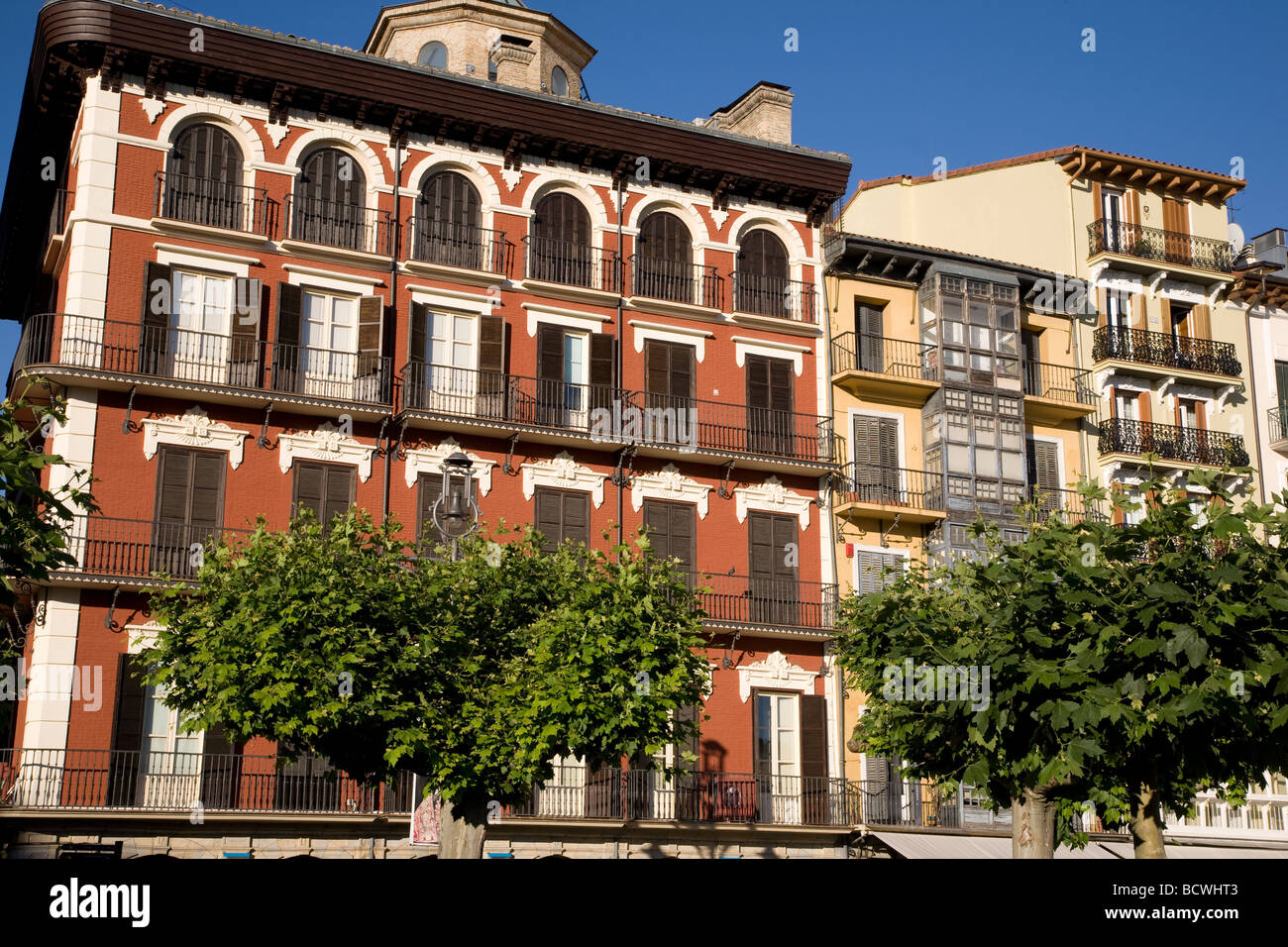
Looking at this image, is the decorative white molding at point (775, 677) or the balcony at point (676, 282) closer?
the decorative white molding at point (775, 677)

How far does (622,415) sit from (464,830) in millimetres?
12414

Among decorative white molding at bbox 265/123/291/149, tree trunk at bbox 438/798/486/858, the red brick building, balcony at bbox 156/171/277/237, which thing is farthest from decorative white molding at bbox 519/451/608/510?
tree trunk at bbox 438/798/486/858

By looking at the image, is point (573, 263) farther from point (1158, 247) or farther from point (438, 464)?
point (1158, 247)

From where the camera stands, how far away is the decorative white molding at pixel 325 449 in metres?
29.0

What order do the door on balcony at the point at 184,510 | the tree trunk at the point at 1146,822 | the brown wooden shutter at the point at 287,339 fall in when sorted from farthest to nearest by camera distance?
the brown wooden shutter at the point at 287,339
the door on balcony at the point at 184,510
the tree trunk at the point at 1146,822

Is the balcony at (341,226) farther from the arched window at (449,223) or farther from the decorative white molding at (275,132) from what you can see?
the decorative white molding at (275,132)

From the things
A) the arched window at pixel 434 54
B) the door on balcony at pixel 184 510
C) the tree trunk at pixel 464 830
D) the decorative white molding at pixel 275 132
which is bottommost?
the tree trunk at pixel 464 830

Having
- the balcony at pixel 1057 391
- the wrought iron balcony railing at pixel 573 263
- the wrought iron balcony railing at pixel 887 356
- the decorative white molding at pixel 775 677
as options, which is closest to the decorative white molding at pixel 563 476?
the wrought iron balcony railing at pixel 573 263

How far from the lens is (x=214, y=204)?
29.8m

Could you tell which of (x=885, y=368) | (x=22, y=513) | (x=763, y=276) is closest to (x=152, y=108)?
(x=763, y=276)

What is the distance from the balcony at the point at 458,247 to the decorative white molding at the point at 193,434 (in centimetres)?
571

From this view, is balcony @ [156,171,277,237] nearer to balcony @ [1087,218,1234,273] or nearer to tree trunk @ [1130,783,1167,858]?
tree trunk @ [1130,783,1167,858]
